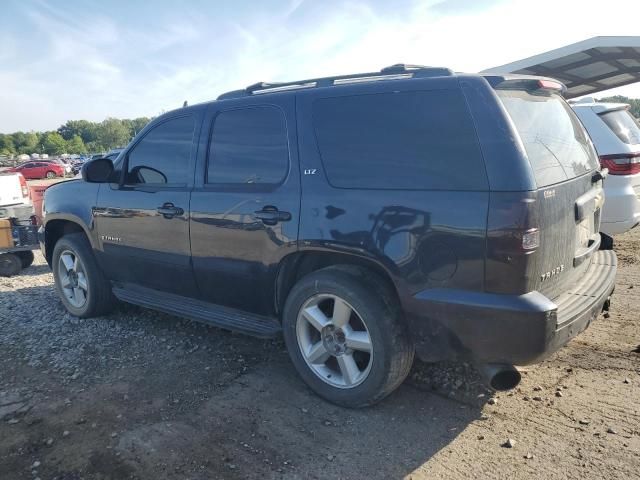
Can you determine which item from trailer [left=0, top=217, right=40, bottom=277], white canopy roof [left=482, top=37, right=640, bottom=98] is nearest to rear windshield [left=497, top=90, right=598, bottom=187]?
white canopy roof [left=482, top=37, right=640, bottom=98]

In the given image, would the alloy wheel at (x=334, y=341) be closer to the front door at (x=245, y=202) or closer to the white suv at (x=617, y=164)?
the front door at (x=245, y=202)

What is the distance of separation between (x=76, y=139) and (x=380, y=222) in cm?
12610

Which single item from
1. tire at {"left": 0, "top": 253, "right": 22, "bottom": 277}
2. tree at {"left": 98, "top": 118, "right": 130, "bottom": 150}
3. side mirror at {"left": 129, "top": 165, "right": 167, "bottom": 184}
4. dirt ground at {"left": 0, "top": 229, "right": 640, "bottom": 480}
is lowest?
dirt ground at {"left": 0, "top": 229, "right": 640, "bottom": 480}

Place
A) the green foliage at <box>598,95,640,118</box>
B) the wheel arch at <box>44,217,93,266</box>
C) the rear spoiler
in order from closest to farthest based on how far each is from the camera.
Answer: the rear spoiler
the wheel arch at <box>44,217,93,266</box>
the green foliage at <box>598,95,640,118</box>

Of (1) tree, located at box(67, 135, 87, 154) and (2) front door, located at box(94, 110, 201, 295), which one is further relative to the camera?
(1) tree, located at box(67, 135, 87, 154)

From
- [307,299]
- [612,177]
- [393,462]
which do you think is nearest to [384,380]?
[393,462]

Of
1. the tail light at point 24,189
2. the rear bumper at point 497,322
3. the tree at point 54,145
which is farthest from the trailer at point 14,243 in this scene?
the tree at point 54,145

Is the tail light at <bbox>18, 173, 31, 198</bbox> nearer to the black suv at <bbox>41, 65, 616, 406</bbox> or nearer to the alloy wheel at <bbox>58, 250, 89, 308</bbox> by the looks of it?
the alloy wheel at <bbox>58, 250, 89, 308</bbox>

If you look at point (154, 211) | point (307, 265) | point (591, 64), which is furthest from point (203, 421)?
point (591, 64)

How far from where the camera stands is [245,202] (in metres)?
3.51

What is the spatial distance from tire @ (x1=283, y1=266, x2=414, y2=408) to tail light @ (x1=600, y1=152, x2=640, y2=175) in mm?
3906

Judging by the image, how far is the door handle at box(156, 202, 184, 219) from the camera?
3.93 m

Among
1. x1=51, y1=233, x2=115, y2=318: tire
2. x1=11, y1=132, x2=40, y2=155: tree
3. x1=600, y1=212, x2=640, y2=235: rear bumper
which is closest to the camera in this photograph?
x1=51, y1=233, x2=115, y2=318: tire

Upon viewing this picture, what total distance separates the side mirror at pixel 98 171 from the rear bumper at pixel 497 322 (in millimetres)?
3054
